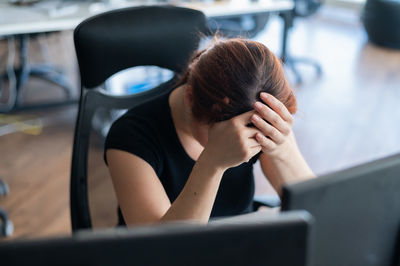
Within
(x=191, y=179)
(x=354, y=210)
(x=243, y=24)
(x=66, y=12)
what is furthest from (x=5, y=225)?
(x=243, y=24)

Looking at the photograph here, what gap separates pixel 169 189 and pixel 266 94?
0.41 metres

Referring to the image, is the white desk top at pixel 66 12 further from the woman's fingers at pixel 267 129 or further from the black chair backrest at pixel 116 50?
the woman's fingers at pixel 267 129

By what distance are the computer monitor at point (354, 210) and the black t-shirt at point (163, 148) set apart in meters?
0.50

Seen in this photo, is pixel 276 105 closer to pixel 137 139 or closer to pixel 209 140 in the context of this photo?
pixel 209 140

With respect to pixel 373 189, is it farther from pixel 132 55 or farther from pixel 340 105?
pixel 340 105

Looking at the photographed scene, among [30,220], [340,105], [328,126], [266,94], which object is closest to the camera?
[266,94]

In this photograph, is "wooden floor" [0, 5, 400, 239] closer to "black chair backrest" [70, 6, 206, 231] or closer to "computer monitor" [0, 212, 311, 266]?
"black chair backrest" [70, 6, 206, 231]

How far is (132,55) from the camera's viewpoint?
1108mm

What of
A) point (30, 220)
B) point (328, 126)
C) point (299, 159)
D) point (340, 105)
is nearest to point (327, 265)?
point (299, 159)

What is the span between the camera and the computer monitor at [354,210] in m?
0.50

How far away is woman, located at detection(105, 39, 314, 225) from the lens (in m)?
0.83

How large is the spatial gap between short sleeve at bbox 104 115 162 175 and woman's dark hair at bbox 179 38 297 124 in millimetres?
181

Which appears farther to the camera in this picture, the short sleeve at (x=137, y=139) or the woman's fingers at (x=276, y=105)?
the short sleeve at (x=137, y=139)

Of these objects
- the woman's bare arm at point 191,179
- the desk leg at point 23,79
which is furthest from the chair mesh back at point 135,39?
the desk leg at point 23,79
